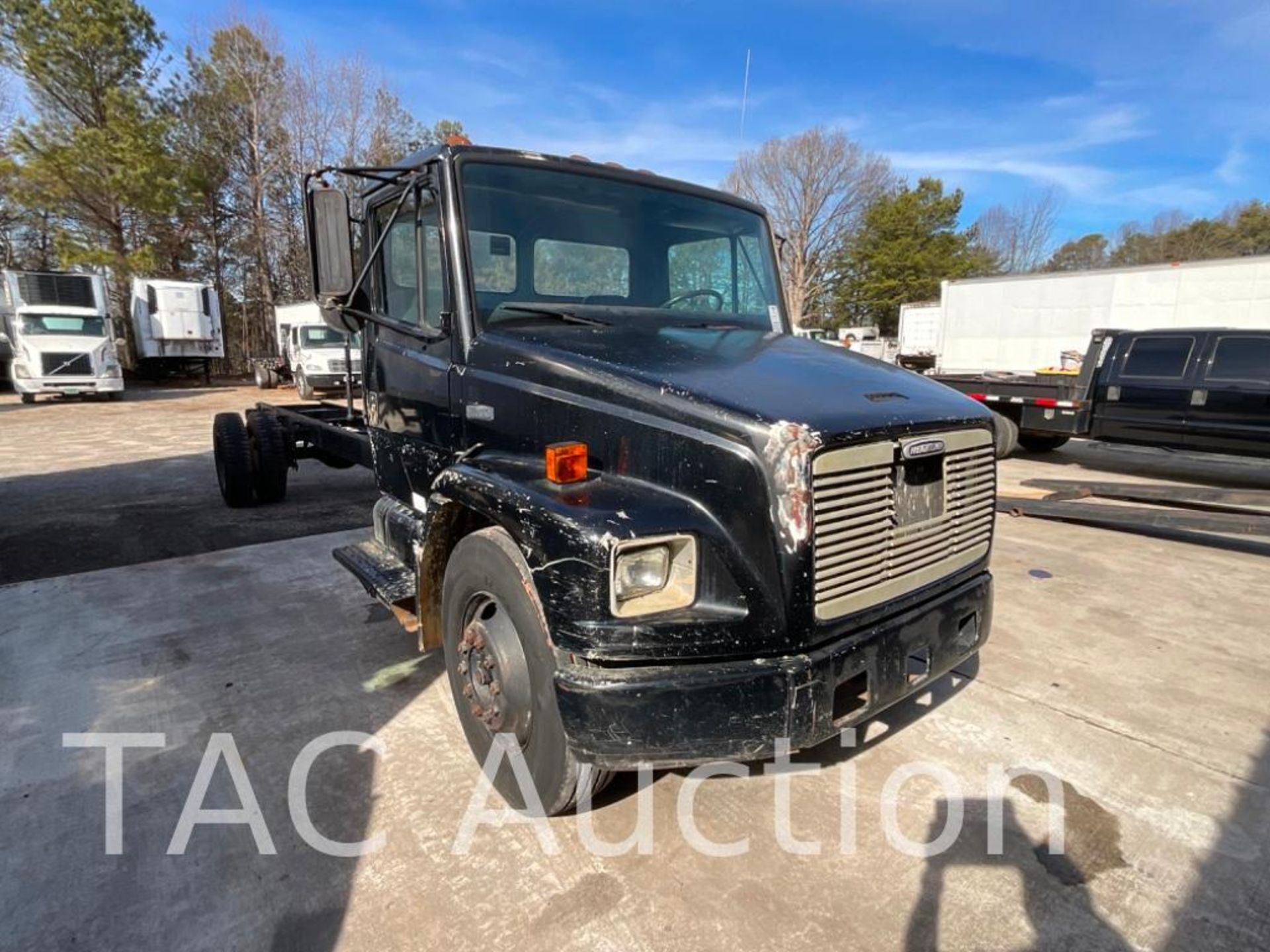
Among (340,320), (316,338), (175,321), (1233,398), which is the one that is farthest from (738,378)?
(175,321)

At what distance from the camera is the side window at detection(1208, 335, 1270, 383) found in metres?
8.09

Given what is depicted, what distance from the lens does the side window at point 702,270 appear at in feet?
11.4

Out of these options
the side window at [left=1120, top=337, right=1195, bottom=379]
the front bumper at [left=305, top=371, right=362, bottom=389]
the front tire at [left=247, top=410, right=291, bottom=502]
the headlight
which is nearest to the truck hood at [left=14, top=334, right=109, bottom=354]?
the front bumper at [left=305, top=371, right=362, bottom=389]

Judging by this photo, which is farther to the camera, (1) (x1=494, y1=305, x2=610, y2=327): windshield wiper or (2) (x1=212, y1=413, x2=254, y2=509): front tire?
(2) (x1=212, y1=413, x2=254, y2=509): front tire

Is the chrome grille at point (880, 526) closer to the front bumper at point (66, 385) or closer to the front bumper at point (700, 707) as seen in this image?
the front bumper at point (700, 707)

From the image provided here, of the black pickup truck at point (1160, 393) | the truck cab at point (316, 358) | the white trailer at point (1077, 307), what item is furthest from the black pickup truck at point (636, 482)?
the truck cab at point (316, 358)

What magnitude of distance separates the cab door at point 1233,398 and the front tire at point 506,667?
30.7ft

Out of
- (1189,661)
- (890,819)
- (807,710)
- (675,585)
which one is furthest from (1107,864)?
(1189,661)

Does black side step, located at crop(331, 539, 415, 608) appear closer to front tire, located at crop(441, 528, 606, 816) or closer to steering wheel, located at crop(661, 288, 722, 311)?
front tire, located at crop(441, 528, 606, 816)

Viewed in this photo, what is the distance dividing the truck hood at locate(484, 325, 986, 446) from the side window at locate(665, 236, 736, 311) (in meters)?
0.43

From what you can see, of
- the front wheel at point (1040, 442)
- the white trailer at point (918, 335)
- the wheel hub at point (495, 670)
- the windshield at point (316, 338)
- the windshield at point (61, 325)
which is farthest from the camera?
the white trailer at point (918, 335)

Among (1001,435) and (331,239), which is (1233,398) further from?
(331,239)

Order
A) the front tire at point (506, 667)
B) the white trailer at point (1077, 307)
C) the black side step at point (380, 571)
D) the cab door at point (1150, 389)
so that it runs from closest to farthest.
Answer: the front tire at point (506, 667) → the black side step at point (380, 571) → the cab door at point (1150, 389) → the white trailer at point (1077, 307)

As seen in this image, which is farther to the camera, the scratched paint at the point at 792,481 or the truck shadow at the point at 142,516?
the truck shadow at the point at 142,516
